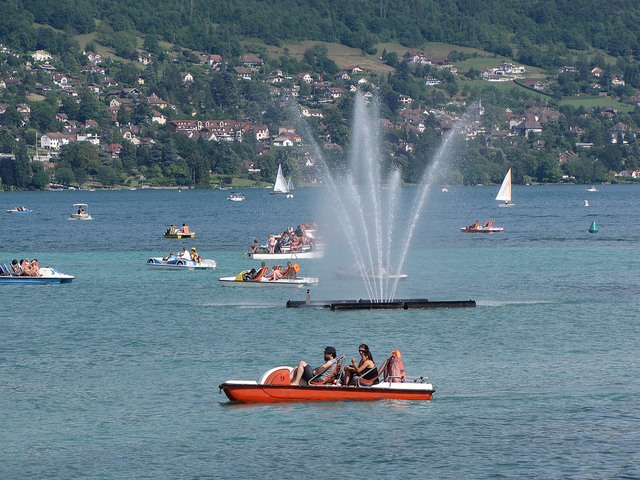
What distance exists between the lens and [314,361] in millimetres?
39062

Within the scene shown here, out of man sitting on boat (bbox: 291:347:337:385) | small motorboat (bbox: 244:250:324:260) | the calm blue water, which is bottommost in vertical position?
the calm blue water

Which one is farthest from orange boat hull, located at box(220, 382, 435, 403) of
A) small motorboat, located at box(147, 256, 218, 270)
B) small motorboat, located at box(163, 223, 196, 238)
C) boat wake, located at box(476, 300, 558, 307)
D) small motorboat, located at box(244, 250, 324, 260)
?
small motorboat, located at box(163, 223, 196, 238)

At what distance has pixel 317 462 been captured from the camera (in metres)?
26.8

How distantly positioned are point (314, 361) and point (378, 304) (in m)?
12.8

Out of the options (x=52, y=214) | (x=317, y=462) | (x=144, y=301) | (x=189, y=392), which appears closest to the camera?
(x=317, y=462)

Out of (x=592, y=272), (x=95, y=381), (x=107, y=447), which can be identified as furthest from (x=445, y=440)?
(x=592, y=272)

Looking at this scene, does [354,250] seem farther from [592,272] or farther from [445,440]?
[445,440]

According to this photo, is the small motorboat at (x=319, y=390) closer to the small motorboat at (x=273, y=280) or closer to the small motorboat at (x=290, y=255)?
the small motorboat at (x=273, y=280)

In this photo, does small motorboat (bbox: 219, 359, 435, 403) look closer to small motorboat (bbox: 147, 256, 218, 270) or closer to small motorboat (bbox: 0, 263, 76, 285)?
small motorboat (bbox: 0, 263, 76, 285)

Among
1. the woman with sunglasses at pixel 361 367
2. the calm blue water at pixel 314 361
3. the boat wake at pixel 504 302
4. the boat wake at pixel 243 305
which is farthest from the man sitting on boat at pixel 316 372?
the boat wake at pixel 504 302

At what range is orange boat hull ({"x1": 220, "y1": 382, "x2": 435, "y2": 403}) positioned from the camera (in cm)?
3188

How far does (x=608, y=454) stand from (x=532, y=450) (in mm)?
2125

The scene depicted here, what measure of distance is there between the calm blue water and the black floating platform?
1.76 feet

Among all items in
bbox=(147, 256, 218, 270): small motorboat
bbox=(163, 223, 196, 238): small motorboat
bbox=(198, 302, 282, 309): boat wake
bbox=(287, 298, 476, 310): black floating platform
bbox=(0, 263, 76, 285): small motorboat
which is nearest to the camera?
bbox=(287, 298, 476, 310): black floating platform
